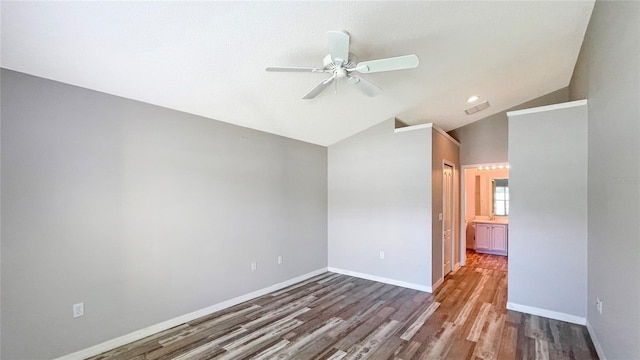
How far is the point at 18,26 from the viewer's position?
1.85 m

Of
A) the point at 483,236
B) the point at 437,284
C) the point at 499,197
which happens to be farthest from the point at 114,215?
the point at 499,197

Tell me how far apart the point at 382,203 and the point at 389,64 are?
2983mm

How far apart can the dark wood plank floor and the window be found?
3811 millimetres

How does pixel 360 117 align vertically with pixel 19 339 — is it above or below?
above

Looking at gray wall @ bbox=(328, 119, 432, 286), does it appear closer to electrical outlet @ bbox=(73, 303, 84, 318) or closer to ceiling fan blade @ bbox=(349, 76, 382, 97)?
ceiling fan blade @ bbox=(349, 76, 382, 97)

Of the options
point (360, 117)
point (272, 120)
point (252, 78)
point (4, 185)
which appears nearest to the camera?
point (4, 185)

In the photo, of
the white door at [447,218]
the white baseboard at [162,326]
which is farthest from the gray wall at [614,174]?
the white baseboard at [162,326]

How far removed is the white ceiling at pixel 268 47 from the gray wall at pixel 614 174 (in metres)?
0.58

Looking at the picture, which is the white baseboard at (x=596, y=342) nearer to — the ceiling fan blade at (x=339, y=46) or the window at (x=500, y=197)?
the ceiling fan blade at (x=339, y=46)

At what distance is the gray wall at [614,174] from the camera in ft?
5.86

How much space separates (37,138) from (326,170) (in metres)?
4.04

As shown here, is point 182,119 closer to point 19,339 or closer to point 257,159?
point 257,159

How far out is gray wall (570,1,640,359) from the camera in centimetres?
179

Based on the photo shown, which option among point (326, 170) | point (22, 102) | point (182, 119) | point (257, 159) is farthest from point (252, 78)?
point (326, 170)
